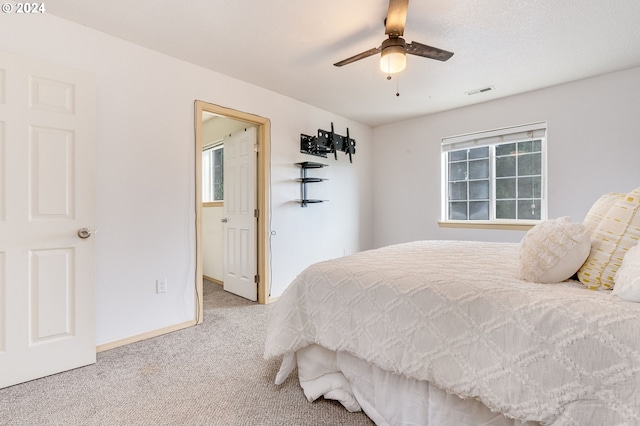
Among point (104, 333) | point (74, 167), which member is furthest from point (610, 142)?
point (104, 333)

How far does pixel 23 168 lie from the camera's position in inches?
69.9

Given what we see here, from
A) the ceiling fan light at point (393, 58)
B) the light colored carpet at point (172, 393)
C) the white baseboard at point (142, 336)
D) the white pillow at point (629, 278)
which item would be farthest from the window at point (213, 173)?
the white pillow at point (629, 278)

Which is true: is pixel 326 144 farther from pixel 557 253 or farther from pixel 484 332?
pixel 484 332

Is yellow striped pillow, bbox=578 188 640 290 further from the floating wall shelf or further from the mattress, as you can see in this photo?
the floating wall shelf

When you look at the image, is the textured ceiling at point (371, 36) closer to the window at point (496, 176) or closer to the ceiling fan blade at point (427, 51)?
the ceiling fan blade at point (427, 51)

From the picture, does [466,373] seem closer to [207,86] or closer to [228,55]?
[228,55]

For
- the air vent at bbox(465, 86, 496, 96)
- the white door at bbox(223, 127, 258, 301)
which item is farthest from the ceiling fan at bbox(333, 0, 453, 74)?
the white door at bbox(223, 127, 258, 301)

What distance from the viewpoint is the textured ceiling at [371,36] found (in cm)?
193

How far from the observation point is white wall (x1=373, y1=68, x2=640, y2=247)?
9.14 ft

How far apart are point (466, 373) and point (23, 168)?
101 inches

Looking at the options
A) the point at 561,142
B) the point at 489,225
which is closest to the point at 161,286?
the point at 489,225

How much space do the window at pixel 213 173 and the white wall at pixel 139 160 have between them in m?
1.59

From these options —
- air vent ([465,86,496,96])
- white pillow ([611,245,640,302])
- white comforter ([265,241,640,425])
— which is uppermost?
air vent ([465,86,496,96])

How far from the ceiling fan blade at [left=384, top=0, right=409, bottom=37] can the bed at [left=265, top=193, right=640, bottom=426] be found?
1386 millimetres
